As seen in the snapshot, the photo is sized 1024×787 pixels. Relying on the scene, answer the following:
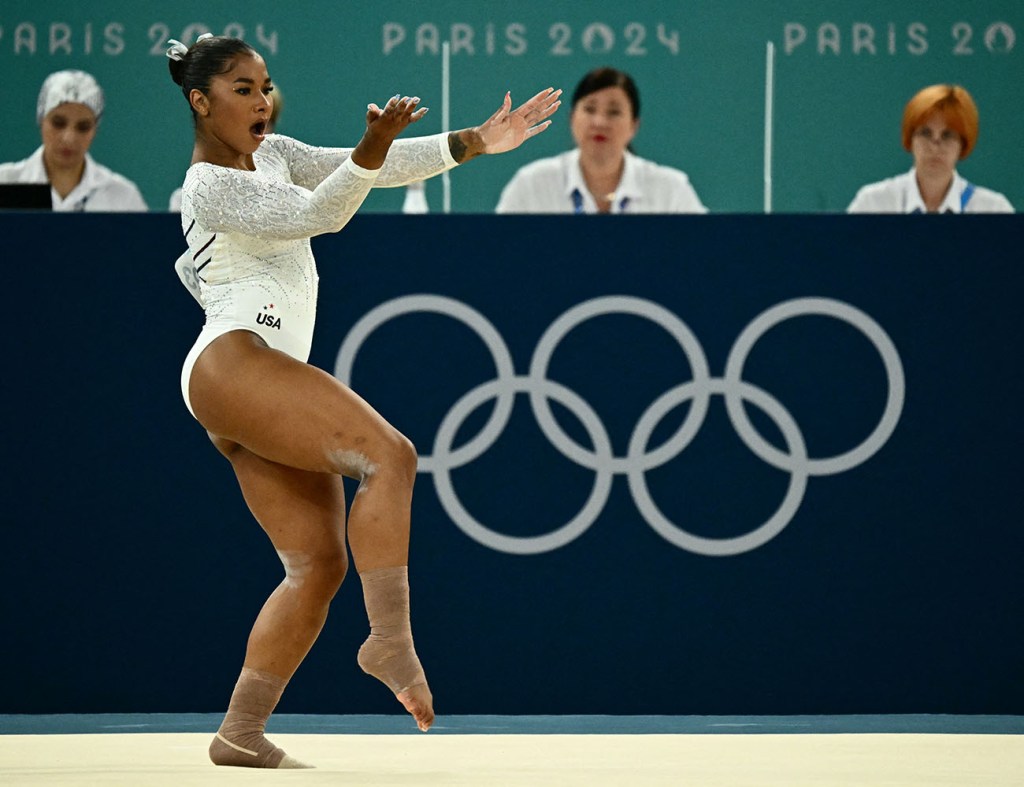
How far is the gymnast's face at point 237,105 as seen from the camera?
3574 mm

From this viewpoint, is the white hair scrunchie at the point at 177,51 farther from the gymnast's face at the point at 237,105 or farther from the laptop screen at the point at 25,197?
the laptop screen at the point at 25,197

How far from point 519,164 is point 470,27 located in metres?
0.68

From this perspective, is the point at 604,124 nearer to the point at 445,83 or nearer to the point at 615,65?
the point at 615,65

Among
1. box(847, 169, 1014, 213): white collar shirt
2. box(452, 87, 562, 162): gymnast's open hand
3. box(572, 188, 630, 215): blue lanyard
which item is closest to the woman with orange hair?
box(847, 169, 1014, 213): white collar shirt

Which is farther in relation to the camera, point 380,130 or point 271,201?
point 271,201

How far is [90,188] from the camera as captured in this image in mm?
6555

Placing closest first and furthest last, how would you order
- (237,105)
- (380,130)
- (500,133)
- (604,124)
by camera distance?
(380,130), (237,105), (500,133), (604,124)

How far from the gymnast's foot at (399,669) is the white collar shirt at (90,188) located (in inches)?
134

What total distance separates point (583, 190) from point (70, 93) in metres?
1.99

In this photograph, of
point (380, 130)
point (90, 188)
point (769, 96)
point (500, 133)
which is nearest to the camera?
point (380, 130)

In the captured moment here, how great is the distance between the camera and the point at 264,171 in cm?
373

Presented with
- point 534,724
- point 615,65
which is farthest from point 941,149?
point 534,724

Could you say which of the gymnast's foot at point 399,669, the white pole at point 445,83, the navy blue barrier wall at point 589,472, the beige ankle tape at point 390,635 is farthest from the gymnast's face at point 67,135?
the gymnast's foot at point 399,669

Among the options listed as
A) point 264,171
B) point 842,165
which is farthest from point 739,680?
point 842,165
